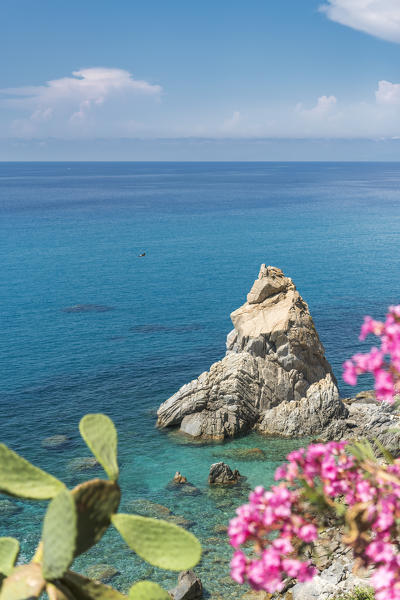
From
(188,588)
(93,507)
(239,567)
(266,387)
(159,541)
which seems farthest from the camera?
(266,387)

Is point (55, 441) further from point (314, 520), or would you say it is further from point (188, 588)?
point (314, 520)

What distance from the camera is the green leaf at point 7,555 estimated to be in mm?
7355

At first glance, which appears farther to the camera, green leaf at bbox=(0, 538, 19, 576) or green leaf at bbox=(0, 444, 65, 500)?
green leaf at bbox=(0, 538, 19, 576)

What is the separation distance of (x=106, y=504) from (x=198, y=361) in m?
43.7

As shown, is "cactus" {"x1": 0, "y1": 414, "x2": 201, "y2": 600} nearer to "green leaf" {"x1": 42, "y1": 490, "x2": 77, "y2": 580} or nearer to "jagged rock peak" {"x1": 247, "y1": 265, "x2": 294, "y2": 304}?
"green leaf" {"x1": 42, "y1": 490, "x2": 77, "y2": 580}

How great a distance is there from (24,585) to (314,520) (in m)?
3.19

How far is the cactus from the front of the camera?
239 inches

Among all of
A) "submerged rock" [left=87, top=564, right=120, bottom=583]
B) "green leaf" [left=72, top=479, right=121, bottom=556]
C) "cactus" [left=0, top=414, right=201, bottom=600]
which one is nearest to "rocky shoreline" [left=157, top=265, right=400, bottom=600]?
"submerged rock" [left=87, top=564, right=120, bottom=583]

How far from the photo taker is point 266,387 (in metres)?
40.3

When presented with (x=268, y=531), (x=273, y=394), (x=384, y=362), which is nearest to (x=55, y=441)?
(x=273, y=394)

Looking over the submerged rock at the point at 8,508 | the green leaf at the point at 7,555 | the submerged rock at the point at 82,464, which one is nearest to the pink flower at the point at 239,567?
the green leaf at the point at 7,555

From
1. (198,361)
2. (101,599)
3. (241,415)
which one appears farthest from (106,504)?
(198,361)

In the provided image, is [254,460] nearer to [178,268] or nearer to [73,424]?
[73,424]

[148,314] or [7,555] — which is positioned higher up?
[7,555]
